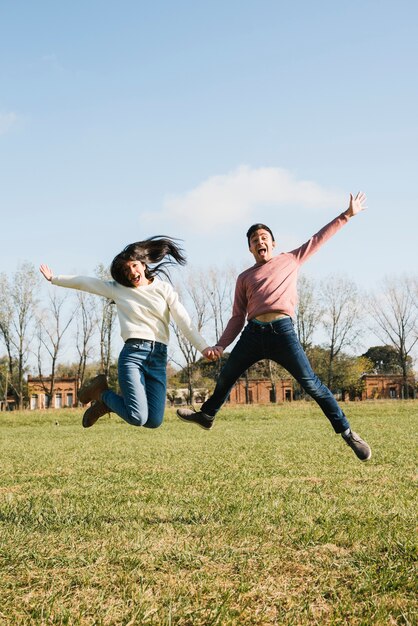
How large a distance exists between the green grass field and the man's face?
8.38 feet

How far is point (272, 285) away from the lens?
18.7ft

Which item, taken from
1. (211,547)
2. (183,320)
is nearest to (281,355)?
(183,320)

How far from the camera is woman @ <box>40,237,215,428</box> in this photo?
5566 millimetres

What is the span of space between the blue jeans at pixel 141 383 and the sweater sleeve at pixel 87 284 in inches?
26.4

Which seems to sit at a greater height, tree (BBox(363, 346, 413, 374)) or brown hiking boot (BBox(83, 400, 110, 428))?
tree (BBox(363, 346, 413, 374))

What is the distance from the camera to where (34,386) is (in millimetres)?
70875

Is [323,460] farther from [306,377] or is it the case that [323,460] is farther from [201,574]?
[201,574]

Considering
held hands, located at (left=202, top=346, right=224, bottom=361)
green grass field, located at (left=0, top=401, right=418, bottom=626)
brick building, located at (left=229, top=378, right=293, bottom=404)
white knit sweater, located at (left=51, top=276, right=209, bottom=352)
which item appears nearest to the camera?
green grass field, located at (left=0, top=401, right=418, bottom=626)

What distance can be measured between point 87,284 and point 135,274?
1.88ft

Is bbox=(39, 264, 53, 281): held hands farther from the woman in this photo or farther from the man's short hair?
the man's short hair

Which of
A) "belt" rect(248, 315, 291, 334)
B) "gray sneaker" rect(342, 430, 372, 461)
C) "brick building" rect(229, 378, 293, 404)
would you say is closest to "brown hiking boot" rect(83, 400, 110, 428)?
"belt" rect(248, 315, 291, 334)

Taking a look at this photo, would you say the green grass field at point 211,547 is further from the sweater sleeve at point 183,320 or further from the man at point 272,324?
the sweater sleeve at point 183,320

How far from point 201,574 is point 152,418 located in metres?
2.11

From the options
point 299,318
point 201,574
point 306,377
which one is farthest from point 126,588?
point 299,318
